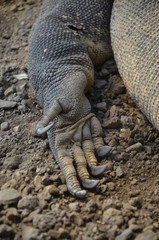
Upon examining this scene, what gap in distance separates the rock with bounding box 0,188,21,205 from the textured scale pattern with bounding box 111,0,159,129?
2.21 ft

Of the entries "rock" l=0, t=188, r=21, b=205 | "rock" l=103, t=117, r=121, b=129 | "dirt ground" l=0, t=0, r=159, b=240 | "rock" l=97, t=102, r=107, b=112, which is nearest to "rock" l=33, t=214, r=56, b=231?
"dirt ground" l=0, t=0, r=159, b=240

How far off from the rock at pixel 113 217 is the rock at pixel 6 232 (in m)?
0.31

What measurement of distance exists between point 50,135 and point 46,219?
0.52m

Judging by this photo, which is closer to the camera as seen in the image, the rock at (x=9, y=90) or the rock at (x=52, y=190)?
the rock at (x=52, y=190)

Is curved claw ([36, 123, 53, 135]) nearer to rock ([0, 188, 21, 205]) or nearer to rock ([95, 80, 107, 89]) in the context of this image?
rock ([0, 188, 21, 205])

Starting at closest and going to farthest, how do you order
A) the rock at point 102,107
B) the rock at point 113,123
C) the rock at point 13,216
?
the rock at point 13,216, the rock at point 113,123, the rock at point 102,107

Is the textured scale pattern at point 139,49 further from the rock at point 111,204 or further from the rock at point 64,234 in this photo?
the rock at point 64,234

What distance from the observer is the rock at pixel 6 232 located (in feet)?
5.26

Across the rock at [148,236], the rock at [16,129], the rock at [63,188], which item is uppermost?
the rock at [16,129]

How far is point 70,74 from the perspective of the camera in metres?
2.19

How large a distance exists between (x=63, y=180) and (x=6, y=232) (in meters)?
0.37

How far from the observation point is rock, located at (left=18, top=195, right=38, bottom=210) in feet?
5.62

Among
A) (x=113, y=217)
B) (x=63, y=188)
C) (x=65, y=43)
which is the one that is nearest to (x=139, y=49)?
(x=65, y=43)

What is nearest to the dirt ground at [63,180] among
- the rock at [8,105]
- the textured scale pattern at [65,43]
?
the rock at [8,105]
